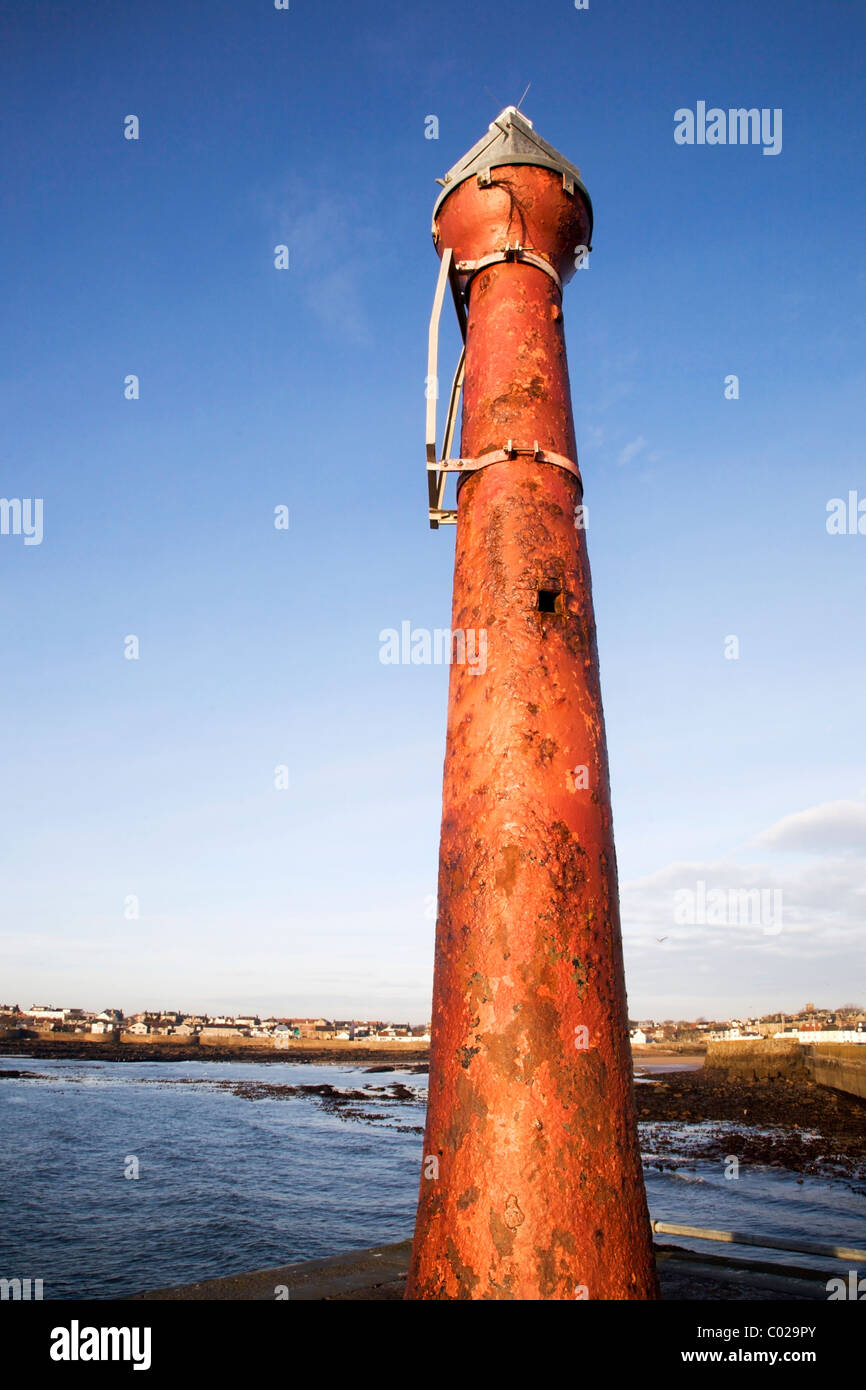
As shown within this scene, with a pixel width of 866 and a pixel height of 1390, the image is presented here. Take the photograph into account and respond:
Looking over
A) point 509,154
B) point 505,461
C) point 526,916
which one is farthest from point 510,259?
point 526,916

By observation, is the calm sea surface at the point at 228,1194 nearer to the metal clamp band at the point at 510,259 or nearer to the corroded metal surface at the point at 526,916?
the corroded metal surface at the point at 526,916

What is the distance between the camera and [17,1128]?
2931 cm

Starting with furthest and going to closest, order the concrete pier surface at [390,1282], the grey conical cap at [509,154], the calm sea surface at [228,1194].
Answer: the calm sea surface at [228,1194] < the concrete pier surface at [390,1282] < the grey conical cap at [509,154]

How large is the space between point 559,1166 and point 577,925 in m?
0.81

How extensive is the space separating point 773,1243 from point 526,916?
23.0 feet

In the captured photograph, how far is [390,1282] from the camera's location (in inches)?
240

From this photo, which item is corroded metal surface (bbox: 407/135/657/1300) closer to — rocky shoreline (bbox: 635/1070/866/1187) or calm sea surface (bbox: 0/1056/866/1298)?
calm sea surface (bbox: 0/1056/866/1298)

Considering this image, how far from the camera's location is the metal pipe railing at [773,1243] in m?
7.68

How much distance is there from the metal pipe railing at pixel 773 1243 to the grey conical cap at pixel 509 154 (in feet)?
28.7

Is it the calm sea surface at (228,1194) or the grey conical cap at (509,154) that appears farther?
the calm sea surface at (228,1194)

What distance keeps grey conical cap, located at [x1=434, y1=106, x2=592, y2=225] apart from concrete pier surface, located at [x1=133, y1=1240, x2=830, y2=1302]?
264 inches

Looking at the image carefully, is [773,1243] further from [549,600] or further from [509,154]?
[509,154]

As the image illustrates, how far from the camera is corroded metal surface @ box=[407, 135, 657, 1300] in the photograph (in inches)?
110

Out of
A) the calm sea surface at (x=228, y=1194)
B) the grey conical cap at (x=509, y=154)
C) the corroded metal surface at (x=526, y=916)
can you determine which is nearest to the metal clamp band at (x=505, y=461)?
the corroded metal surface at (x=526, y=916)
